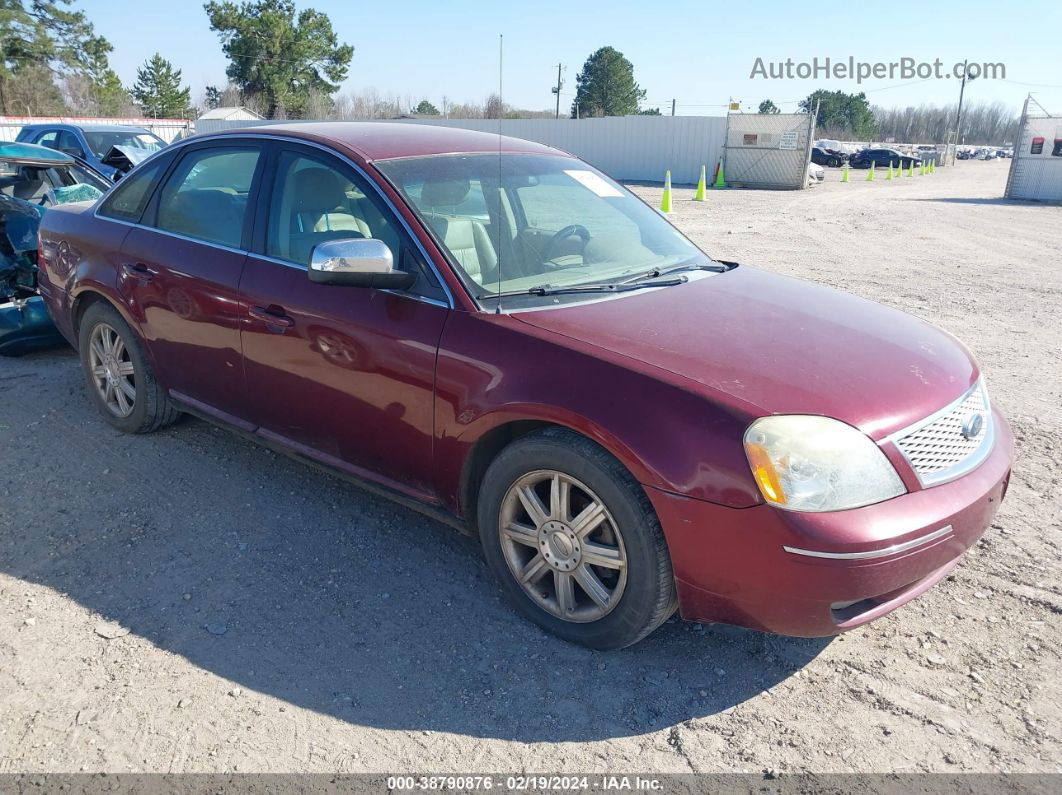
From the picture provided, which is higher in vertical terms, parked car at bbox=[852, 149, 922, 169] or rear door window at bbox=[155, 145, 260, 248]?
rear door window at bbox=[155, 145, 260, 248]

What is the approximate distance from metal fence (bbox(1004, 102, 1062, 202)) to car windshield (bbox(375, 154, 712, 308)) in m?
24.7

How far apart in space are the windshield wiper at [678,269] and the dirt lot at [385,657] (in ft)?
4.62

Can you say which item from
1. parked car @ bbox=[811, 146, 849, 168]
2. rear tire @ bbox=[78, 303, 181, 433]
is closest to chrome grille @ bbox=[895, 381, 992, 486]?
rear tire @ bbox=[78, 303, 181, 433]

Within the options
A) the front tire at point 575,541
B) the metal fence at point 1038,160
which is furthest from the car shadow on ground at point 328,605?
the metal fence at point 1038,160

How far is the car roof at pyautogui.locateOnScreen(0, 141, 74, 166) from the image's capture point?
6.71m

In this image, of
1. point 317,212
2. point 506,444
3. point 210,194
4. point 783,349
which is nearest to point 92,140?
point 210,194

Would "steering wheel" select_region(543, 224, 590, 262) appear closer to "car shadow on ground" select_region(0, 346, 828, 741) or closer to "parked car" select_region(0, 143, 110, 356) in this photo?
"car shadow on ground" select_region(0, 346, 828, 741)

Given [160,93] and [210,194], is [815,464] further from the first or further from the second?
[160,93]

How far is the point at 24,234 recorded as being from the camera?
6.26 meters

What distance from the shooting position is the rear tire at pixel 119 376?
452cm

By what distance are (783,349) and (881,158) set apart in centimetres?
5133

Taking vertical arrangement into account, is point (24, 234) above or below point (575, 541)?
above

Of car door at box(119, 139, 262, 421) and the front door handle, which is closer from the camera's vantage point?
the front door handle

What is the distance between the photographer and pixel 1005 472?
9.59ft
